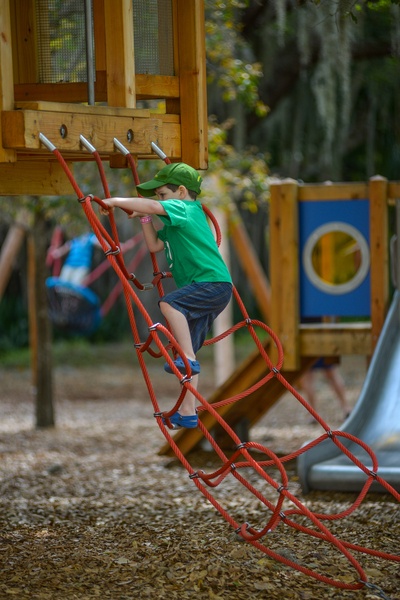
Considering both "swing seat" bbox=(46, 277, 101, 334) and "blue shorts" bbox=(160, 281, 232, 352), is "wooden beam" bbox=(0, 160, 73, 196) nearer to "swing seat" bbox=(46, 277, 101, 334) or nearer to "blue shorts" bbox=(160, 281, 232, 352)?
"blue shorts" bbox=(160, 281, 232, 352)

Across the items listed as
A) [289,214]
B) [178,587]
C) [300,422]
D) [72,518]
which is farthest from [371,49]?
[178,587]

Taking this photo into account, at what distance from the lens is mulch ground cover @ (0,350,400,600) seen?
4148 mm

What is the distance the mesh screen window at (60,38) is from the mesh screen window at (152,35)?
255mm

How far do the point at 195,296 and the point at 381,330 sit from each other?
2.68 meters

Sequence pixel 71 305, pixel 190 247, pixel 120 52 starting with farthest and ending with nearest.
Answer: pixel 71 305, pixel 120 52, pixel 190 247

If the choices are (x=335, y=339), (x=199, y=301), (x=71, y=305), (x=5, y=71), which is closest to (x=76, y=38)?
(x=5, y=71)

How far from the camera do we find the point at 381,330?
22.0 feet

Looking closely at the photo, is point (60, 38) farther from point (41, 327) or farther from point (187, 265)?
point (41, 327)

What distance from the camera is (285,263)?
6926mm

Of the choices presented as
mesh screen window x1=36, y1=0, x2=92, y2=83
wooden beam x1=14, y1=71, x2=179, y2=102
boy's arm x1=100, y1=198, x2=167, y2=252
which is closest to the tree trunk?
wooden beam x1=14, y1=71, x2=179, y2=102

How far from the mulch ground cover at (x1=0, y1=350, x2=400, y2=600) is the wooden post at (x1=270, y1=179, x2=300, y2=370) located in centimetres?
98

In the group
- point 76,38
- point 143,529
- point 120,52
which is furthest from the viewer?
point 143,529

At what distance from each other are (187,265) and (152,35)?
1219 millimetres

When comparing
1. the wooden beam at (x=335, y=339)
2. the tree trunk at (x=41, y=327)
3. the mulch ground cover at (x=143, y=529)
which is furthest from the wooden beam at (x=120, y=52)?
the tree trunk at (x=41, y=327)
